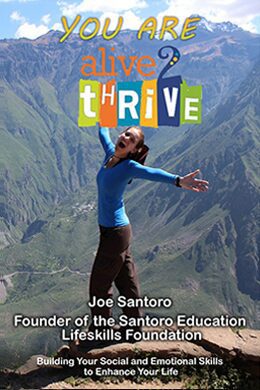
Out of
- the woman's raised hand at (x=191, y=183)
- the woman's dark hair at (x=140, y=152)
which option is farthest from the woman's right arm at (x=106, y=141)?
the woman's raised hand at (x=191, y=183)

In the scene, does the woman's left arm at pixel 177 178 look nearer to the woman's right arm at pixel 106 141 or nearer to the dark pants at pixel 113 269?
the dark pants at pixel 113 269

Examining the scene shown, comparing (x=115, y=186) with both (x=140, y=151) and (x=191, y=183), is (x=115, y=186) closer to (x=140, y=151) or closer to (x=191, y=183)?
(x=140, y=151)

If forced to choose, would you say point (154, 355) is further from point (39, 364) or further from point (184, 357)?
point (39, 364)

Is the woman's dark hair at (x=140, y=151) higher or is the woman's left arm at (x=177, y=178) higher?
the woman's dark hair at (x=140, y=151)

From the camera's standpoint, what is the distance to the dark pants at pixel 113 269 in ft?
36.3

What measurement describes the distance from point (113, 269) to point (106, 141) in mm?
3126

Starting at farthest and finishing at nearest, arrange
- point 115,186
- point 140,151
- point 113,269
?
1. point 113,269
2. point 140,151
3. point 115,186

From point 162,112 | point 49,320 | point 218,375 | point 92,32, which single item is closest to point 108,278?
point 49,320

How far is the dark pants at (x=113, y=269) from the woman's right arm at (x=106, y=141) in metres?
1.95

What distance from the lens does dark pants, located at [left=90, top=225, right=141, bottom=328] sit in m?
11.1

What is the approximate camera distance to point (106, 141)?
40.4 ft

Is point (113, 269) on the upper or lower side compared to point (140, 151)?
lower

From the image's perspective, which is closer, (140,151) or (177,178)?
(177,178)

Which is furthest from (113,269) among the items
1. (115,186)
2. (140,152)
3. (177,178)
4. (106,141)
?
(106,141)
